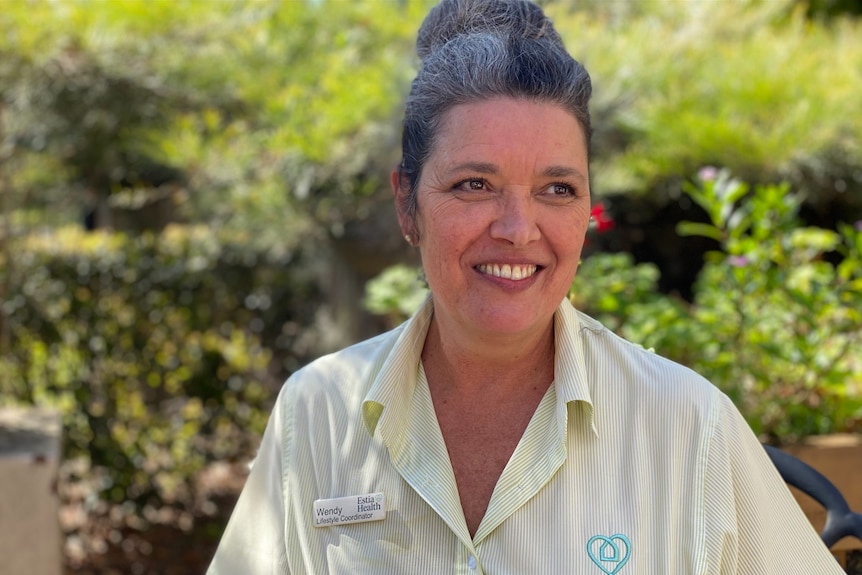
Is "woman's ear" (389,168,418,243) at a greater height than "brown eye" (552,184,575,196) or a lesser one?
greater

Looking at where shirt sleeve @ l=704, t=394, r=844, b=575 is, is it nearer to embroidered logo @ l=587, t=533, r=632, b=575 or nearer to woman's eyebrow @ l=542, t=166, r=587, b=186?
embroidered logo @ l=587, t=533, r=632, b=575

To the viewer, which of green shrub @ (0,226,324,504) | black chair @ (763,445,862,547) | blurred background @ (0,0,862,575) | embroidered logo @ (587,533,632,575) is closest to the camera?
embroidered logo @ (587,533,632,575)

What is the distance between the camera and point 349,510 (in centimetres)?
182

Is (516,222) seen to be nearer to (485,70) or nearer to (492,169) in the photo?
Answer: (492,169)

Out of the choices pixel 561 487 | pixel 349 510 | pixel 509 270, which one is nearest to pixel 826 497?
pixel 561 487

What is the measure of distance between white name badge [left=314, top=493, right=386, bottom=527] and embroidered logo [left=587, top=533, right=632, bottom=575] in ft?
1.28

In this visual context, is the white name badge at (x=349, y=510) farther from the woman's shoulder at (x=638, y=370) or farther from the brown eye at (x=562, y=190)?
the brown eye at (x=562, y=190)

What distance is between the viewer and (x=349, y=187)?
4.66 m

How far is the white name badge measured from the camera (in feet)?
5.91

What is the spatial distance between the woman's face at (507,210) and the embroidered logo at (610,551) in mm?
398

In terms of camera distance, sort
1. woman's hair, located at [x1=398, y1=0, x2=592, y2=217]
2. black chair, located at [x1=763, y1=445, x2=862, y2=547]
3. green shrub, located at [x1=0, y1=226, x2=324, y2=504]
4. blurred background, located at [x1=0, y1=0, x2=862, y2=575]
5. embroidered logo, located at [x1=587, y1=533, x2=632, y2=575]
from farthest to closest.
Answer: green shrub, located at [x1=0, y1=226, x2=324, y2=504] → blurred background, located at [x1=0, y1=0, x2=862, y2=575] → black chair, located at [x1=763, y1=445, x2=862, y2=547] → woman's hair, located at [x1=398, y1=0, x2=592, y2=217] → embroidered logo, located at [x1=587, y1=533, x2=632, y2=575]

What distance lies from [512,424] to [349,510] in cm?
35

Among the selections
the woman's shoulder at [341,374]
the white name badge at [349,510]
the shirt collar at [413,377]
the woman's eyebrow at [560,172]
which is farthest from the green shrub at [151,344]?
the woman's eyebrow at [560,172]

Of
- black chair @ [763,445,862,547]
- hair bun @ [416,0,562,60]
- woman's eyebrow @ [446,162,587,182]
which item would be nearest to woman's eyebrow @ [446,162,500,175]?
woman's eyebrow @ [446,162,587,182]
